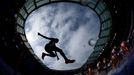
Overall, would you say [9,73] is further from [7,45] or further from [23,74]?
[23,74]

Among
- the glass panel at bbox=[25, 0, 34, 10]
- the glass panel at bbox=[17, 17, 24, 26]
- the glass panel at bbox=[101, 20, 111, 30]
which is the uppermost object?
the glass panel at bbox=[25, 0, 34, 10]

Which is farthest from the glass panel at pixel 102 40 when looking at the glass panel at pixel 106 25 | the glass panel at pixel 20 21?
the glass panel at pixel 20 21

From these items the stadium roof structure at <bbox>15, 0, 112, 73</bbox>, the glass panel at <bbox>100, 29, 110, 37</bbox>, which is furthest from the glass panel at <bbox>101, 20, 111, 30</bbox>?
the glass panel at <bbox>100, 29, 110, 37</bbox>

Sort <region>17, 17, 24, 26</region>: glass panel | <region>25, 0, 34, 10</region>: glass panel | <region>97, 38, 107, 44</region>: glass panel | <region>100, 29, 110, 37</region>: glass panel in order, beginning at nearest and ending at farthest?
<region>25, 0, 34, 10</region>: glass panel < <region>17, 17, 24, 26</region>: glass panel < <region>100, 29, 110, 37</region>: glass panel < <region>97, 38, 107, 44</region>: glass panel

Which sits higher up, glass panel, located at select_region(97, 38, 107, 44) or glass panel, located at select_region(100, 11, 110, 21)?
glass panel, located at select_region(100, 11, 110, 21)

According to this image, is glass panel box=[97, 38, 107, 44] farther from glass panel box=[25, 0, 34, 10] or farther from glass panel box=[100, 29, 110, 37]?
glass panel box=[25, 0, 34, 10]

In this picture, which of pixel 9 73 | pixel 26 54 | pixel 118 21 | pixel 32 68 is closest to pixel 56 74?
pixel 32 68

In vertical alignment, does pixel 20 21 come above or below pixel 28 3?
below

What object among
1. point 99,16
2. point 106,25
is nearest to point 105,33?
point 106,25

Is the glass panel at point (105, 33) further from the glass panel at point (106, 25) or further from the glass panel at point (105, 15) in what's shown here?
the glass panel at point (105, 15)

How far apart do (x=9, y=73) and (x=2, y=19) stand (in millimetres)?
2688

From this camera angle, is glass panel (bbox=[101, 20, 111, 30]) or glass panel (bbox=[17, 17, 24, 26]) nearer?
glass panel (bbox=[17, 17, 24, 26])

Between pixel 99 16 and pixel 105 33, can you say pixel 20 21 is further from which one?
pixel 105 33

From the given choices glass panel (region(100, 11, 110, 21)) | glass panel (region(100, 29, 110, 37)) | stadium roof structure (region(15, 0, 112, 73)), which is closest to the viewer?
stadium roof structure (region(15, 0, 112, 73))
